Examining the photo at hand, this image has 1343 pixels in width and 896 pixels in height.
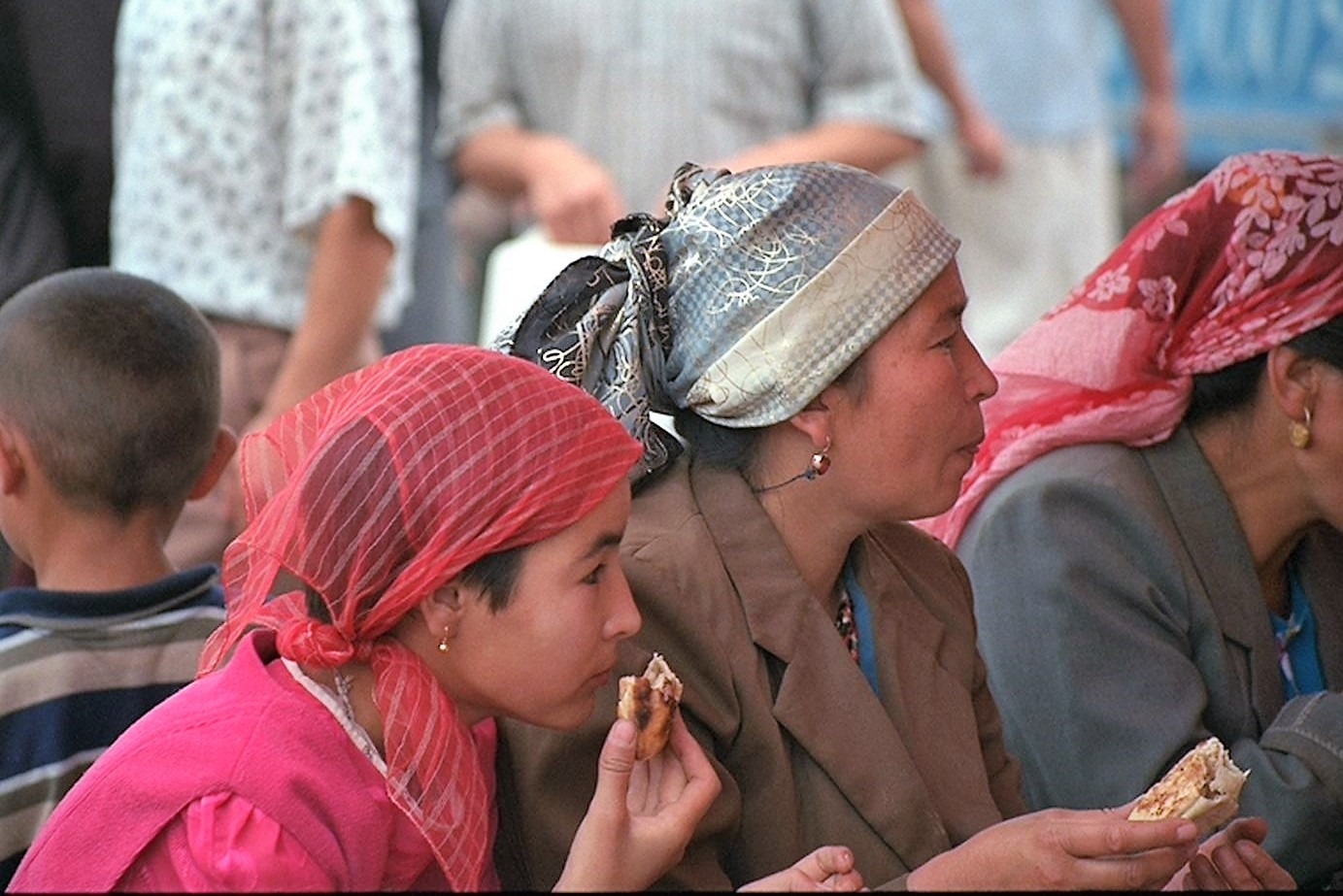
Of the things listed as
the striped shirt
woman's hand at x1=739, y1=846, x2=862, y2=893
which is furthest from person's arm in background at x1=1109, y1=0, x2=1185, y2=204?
woman's hand at x1=739, y1=846, x2=862, y2=893

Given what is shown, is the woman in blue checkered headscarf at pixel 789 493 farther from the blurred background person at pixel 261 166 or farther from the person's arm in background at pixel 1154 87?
the person's arm in background at pixel 1154 87

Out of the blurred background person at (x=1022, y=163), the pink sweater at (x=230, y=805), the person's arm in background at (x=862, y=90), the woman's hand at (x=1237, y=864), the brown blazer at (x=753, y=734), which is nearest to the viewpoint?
the pink sweater at (x=230, y=805)

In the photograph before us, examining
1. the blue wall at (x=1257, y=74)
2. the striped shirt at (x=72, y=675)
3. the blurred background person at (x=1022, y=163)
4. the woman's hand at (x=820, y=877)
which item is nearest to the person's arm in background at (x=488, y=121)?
the blurred background person at (x=1022, y=163)

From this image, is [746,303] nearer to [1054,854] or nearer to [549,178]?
[1054,854]

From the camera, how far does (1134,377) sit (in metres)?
2.98

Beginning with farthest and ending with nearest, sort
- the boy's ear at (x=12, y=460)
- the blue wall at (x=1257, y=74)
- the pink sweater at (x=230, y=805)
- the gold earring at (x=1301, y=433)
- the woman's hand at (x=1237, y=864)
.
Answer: the blue wall at (x=1257, y=74) → the gold earring at (x=1301, y=433) → the boy's ear at (x=12, y=460) → the woman's hand at (x=1237, y=864) → the pink sweater at (x=230, y=805)

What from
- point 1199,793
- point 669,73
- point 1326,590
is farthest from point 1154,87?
point 1199,793

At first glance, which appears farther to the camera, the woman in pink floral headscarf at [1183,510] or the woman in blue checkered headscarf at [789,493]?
the woman in pink floral headscarf at [1183,510]

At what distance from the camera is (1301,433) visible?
9.44 feet

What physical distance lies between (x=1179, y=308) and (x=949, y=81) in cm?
303

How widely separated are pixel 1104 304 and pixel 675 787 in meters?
1.17

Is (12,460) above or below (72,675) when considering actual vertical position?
above

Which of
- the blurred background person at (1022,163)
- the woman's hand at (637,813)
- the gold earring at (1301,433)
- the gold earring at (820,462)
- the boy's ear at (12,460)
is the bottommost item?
the blurred background person at (1022,163)

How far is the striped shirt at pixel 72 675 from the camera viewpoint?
2463mm
